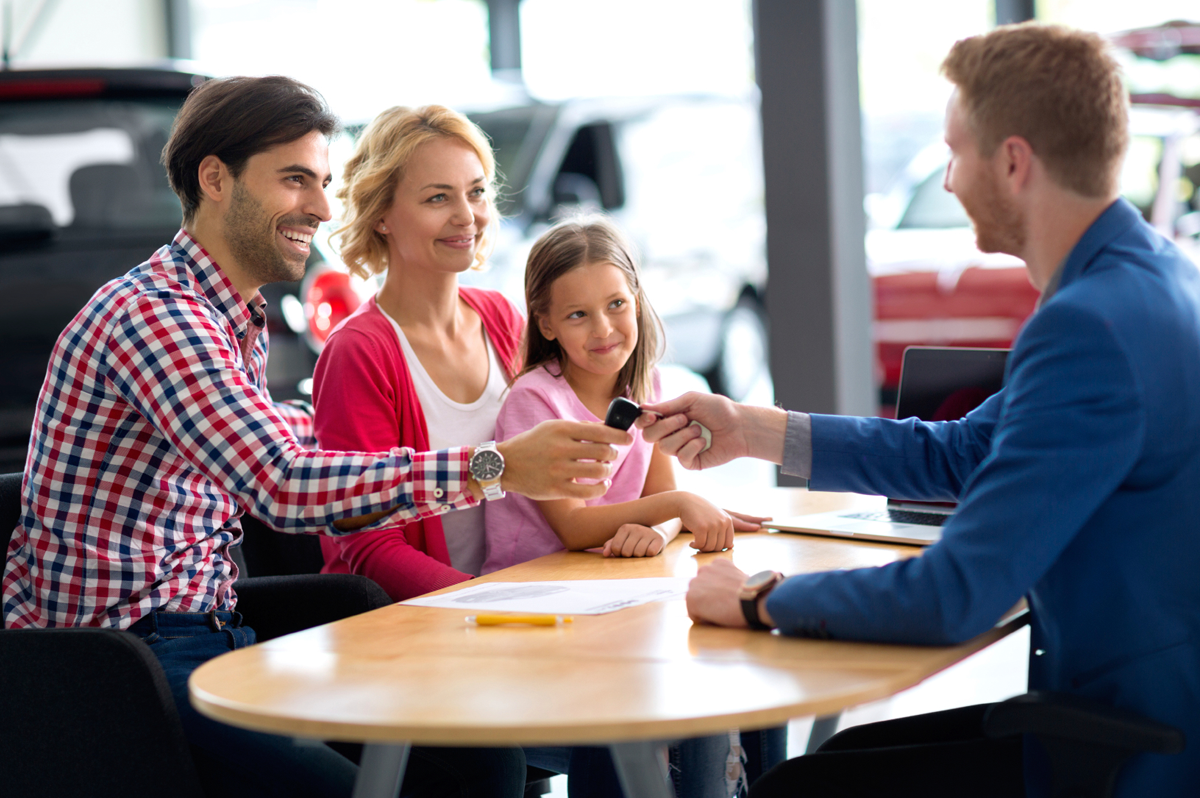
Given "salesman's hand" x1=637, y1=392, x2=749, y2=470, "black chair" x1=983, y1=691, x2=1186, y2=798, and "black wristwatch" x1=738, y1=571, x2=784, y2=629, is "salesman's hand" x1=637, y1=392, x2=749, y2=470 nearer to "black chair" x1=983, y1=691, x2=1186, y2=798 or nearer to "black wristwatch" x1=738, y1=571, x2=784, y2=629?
"black wristwatch" x1=738, y1=571, x2=784, y2=629

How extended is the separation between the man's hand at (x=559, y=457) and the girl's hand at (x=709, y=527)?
259 mm

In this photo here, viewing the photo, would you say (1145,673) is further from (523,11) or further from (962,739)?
(523,11)

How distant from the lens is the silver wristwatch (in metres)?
1.69

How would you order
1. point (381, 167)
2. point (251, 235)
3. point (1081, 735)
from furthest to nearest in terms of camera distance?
point (381, 167)
point (251, 235)
point (1081, 735)

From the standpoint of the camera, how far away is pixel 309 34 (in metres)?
8.75

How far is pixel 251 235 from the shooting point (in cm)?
192

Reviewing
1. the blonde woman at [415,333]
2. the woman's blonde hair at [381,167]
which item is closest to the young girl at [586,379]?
the blonde woman at [415,333]

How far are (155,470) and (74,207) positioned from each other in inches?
84.0

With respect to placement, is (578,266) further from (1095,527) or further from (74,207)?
(74,207)

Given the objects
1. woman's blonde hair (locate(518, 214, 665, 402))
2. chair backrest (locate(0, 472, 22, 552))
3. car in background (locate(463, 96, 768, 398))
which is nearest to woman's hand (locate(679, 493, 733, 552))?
woman's blonde hair (locate(518, 214, 665, 402))

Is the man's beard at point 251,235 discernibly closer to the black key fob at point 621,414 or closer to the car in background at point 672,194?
the black key fob at point 621,414

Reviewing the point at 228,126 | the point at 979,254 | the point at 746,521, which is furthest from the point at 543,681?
the point at 979,254

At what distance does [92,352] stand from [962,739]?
51.2 inches

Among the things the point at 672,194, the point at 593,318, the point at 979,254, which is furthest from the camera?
the point at 672,194
